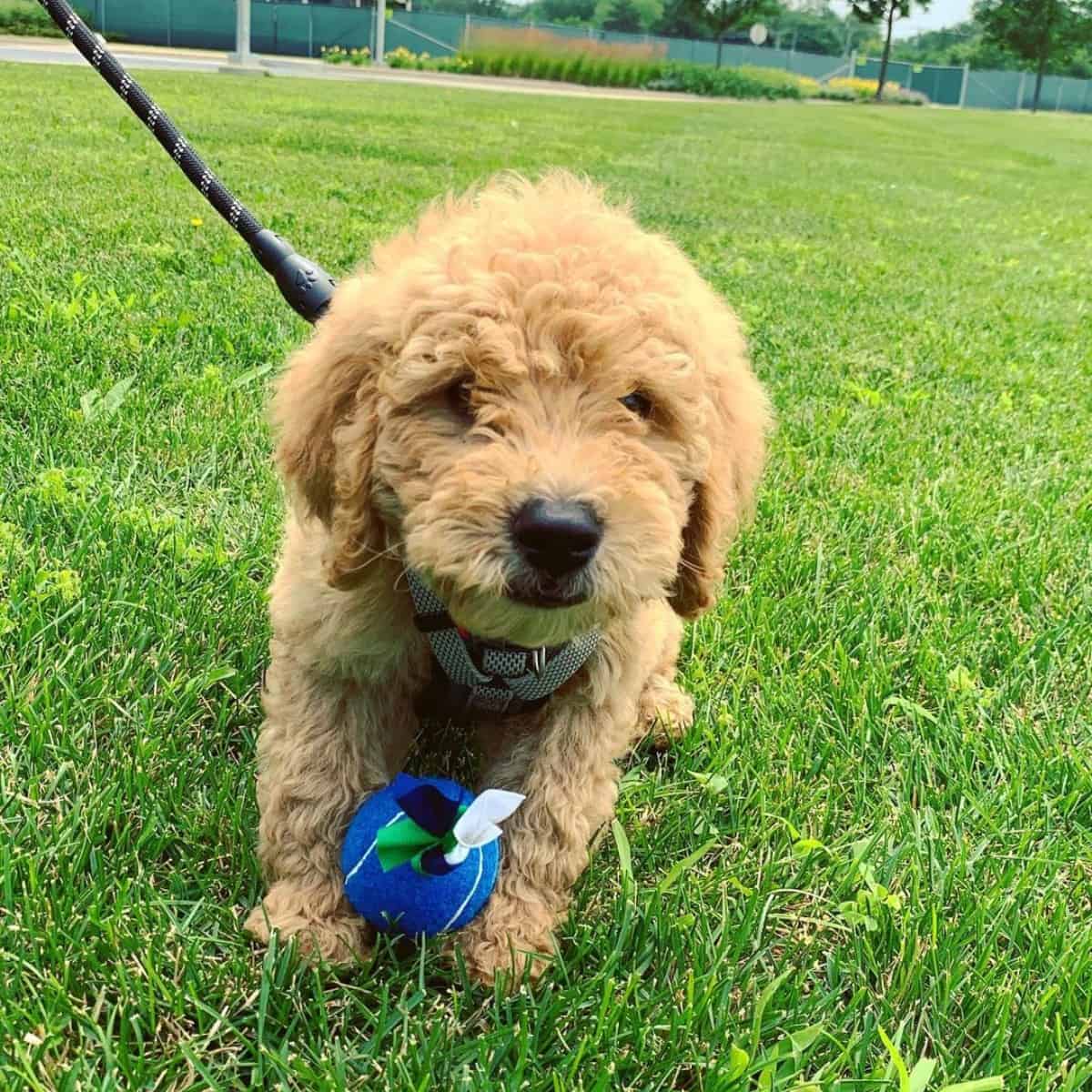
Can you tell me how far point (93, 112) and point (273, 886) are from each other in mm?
14870

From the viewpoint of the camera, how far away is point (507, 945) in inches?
82.4

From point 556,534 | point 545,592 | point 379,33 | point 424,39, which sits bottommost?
point 545,592

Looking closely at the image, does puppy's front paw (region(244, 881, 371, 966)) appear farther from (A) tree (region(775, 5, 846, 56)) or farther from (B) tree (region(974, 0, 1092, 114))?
(A) tree (region(775, 5, 846, 56))

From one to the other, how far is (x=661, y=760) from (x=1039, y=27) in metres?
97.1

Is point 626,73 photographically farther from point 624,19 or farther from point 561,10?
point 561,10

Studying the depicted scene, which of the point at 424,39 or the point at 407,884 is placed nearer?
the point at 407,884

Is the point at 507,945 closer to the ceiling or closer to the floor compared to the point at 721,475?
closer to the floor

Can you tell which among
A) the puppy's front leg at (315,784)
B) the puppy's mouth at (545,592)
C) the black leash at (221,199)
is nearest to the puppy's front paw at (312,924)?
the puppy's front leg at (315,784)

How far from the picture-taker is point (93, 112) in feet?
47.1

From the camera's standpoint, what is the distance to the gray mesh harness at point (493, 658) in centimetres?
226

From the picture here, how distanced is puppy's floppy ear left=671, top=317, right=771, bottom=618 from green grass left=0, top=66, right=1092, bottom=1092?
19.9 inches

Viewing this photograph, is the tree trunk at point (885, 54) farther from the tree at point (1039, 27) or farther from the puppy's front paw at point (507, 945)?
the puppy's front paw at point (507, 945)

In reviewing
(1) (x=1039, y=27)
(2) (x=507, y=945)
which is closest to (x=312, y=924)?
(2) (x=507, y=945)

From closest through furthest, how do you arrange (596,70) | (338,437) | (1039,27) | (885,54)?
(338,437) < (596,70) < (885,54) < (1039,27)
